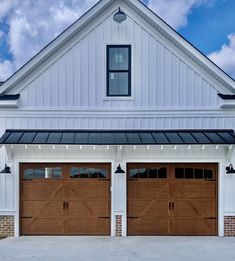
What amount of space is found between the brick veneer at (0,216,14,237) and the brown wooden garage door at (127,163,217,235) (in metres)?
3.90

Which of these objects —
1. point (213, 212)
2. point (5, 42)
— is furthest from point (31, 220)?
point (5, 42)

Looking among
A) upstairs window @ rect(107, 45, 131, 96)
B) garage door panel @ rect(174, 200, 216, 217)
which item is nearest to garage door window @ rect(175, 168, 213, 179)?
garage door panel @ rect(174, 200, 216, 217)

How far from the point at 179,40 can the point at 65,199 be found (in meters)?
6.52

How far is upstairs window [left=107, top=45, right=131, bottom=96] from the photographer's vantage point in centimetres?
1102

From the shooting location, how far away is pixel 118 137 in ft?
34.1

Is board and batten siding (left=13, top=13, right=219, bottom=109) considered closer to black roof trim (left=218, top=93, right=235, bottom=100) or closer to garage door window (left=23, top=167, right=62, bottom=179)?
black roof trim (left=218, top=93, right=235, bottom=100)

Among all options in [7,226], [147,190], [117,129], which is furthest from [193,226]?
[7,226]

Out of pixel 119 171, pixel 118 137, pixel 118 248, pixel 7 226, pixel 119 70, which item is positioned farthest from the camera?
pixel 119 70

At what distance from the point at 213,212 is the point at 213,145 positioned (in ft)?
7.65

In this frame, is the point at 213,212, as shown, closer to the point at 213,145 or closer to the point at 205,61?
the point at 213,145

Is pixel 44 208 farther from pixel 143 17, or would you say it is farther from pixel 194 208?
Result: pixel 143 17

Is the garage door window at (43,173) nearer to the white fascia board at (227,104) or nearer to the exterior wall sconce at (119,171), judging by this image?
the exterior wall sconce at (119,171)

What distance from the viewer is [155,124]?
428 inches

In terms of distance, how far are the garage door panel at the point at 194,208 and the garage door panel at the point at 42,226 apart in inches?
155
